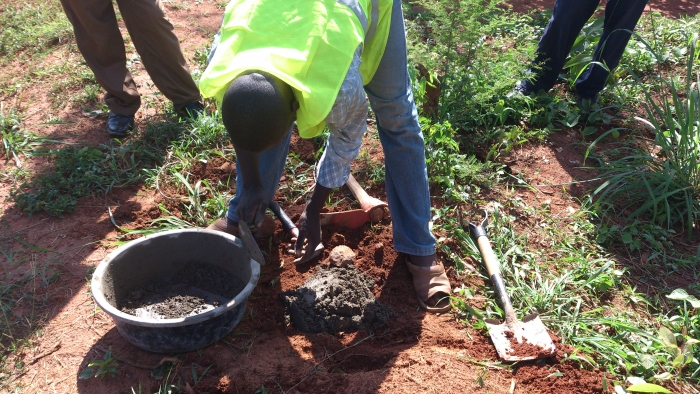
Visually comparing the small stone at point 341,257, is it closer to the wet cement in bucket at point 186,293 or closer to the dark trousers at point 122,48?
the wet cement in bucket at point 186,293

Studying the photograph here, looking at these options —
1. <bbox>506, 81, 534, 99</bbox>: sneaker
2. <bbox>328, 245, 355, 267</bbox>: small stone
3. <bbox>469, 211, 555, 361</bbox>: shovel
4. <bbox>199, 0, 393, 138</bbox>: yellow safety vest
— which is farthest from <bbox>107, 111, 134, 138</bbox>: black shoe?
<bbox>506, 81, 534, 99</bbox>: sneaker

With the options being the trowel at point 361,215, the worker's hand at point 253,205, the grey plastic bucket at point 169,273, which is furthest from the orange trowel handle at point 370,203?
the worker's hand at point 253,205

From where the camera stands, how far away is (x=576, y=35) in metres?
3.79

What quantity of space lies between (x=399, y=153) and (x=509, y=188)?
119 cm

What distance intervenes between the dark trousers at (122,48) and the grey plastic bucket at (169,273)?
154 cm

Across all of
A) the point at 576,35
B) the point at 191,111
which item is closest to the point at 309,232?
the point at 191,111

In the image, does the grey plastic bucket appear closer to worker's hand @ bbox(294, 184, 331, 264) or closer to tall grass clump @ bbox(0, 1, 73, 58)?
worker's hand @ bbox(294, 184, 331, 264)

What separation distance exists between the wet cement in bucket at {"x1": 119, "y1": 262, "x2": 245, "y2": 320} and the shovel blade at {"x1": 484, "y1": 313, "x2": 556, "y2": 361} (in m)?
→ 1.14

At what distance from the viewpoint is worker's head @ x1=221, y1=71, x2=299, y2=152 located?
5.19ft

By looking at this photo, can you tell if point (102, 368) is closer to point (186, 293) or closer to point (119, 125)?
point (186, 293)

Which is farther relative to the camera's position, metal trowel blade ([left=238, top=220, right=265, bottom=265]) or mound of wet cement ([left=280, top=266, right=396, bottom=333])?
mound of wet cement ([left=280, top=266, right=396, bottom=333])

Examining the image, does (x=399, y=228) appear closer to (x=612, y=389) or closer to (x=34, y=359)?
(x=612, y=389)

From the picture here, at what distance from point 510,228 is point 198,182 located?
177 cm

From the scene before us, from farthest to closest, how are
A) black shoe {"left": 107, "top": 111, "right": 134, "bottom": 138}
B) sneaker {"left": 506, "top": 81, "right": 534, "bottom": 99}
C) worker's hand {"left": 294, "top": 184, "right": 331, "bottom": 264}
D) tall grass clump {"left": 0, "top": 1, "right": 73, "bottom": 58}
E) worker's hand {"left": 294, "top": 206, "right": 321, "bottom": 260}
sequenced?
tall grass clump {"left": 0, "top": 1, "right": 73, "bottom": 58}
sneaker {"left": 506, "top": 81, "right": 534, "bottom": 99}
black shoe {"left": 107, "top": 111, "right": 134, "bottom": 138}
worker's hand {"left": 294, "top": 206, "right": 321, "bottom": 260}
worker's hand {"left": 294, "top": 184, "right": 331, "bottom": 264}
